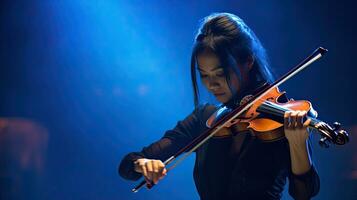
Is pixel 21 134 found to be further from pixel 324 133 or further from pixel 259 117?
pixel 324 133

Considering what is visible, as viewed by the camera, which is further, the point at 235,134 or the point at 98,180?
the point at 98,180

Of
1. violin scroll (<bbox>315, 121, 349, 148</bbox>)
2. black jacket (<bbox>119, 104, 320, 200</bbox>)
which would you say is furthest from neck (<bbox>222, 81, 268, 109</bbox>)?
violin scroll (<bbox>315, 121, 349, 148</bbox>)

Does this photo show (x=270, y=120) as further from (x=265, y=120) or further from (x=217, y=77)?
(x=217, y=77)

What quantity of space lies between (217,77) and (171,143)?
0.31 meters

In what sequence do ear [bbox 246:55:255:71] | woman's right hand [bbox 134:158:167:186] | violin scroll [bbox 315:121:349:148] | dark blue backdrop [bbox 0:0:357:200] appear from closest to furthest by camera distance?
violin scroll [bbox 315:121:349:148]
woman's right hand [bbox 134:158:167:186]
ear [bbox 246:55:255:71]
dark blue backdrop [bbox 0:0:357:200]

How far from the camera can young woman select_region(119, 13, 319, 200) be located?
1308mm

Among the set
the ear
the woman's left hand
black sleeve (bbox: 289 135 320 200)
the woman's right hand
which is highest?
the ear

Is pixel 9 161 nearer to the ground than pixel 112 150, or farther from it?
farther from it

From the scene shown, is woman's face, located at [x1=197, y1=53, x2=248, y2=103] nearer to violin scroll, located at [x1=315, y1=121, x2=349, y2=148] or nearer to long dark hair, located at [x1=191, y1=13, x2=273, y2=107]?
long dark hair, located at [x1=191, y1=13, x2=273, y2=107]

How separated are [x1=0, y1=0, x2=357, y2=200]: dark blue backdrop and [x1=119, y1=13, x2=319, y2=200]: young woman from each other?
984 millimetres

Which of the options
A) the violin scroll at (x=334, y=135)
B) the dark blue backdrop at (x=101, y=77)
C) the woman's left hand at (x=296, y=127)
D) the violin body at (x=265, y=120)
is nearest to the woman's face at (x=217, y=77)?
the violin body at (x=265, y=120)

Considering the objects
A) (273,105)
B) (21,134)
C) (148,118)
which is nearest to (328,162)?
(148,118)

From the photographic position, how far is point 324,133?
114 cm

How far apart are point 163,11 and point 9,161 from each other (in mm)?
1217
